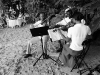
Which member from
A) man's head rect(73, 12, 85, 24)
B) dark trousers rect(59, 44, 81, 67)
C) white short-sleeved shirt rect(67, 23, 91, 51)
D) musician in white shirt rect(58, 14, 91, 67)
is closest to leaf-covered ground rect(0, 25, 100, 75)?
dark trousers rect(59, 44, 81, 67)

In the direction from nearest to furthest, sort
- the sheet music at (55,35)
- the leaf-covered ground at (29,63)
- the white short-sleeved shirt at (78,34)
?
1. the white short-sleeved shirt at (78,34)
2. the sheet music at (55,35)
3. the leaf-covered ground at (29,63)

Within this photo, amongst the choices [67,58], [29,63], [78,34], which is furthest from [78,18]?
[29,63]

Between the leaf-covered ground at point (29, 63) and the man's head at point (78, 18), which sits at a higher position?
the man's head at point (78, 18)

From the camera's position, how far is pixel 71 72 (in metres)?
2.70

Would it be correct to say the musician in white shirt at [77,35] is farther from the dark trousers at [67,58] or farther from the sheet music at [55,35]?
the dark trousers at [67,58]

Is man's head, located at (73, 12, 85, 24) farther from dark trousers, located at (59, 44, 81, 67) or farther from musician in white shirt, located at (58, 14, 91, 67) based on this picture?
dark trousers, located at (59, 44, 81, 67)

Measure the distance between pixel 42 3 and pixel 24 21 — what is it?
8.84ft

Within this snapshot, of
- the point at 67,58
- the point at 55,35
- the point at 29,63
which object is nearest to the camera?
the point at 55,35

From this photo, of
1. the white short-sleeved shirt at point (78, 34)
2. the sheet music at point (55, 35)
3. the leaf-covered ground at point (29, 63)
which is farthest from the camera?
the leaf-covered ground at point (29, 63)

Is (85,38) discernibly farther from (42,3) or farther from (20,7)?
(20,7)

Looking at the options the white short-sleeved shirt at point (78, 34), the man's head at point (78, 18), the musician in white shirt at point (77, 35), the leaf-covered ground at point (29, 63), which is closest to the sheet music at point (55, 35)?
the musician in white shirt at point (77, 35)

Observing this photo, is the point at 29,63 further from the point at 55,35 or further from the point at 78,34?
the point at 78,34

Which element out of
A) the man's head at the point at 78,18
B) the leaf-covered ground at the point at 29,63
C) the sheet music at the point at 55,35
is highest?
the man's head at the point at 78,18

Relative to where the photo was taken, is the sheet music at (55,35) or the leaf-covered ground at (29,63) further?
the leaf-covered ground at (29,63)
